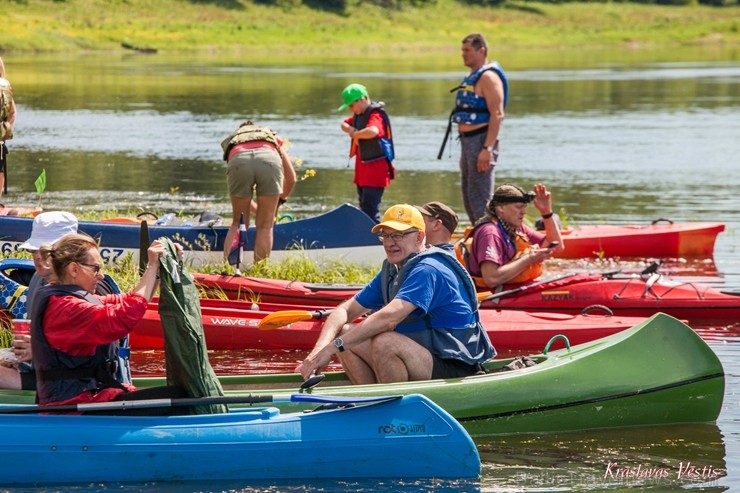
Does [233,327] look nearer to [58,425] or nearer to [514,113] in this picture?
[58,425]

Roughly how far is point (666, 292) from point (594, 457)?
11.5ft

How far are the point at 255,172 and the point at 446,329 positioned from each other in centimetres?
416

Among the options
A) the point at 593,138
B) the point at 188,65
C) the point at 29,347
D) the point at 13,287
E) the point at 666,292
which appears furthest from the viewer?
the point at 188,65

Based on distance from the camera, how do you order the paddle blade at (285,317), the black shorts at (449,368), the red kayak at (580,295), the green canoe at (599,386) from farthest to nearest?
the red kayak at (580,295) < the paddle blade at (285,317) < the green canoe at (599,386) < the black shorts at (449,368)

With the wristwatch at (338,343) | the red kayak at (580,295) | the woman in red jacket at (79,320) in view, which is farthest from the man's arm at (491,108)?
the woman in red jacket at (79,320)

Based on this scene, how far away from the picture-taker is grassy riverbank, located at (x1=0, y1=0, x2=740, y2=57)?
5262 centimetres

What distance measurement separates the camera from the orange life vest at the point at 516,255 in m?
9.65

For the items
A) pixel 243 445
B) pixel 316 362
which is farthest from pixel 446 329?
pixel 243 445

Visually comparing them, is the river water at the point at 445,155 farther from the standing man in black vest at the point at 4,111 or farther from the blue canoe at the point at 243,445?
the standing man in black vest at the point at 4,111

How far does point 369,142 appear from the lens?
12.2m

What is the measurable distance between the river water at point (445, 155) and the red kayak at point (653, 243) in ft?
0.57

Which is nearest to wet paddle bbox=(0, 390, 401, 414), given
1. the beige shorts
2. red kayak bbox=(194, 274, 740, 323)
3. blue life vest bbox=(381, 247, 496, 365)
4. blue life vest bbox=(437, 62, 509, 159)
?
blue life vest bbox=(381, 247, 496, 365)

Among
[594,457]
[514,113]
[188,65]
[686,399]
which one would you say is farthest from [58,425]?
[188,65]

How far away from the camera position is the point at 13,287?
8.35 meters
